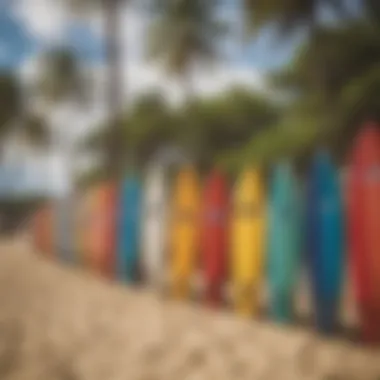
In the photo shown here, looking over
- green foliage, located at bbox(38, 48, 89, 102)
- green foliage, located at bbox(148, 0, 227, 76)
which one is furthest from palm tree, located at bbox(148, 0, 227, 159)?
green foliage, located at bbox(38, 48, 89, 102)

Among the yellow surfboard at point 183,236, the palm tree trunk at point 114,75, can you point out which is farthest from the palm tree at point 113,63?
the yellow surfboard at point 183,236

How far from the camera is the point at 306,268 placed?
38.0 inches

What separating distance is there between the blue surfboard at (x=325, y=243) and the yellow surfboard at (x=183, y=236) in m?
0.17

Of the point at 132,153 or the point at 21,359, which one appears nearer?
the point at 21,359

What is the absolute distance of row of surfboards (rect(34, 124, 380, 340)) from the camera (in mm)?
915

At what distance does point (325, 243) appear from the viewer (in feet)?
3.07

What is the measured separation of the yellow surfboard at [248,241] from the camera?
38.9 inches

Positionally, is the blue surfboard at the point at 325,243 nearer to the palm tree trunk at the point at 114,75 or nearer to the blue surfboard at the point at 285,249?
the blue surfboard at the point at 285,249

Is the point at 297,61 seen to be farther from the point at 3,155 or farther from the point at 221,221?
the point at 3,155

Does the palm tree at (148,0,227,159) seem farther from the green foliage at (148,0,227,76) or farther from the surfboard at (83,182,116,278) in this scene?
the surfboard at (83,182,116,278)

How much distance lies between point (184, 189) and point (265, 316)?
0.21 m

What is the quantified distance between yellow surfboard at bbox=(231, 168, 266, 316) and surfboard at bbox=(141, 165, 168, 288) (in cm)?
10

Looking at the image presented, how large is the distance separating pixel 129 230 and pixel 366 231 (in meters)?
0.35

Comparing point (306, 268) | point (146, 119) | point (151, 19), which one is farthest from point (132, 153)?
point (306, 268)
